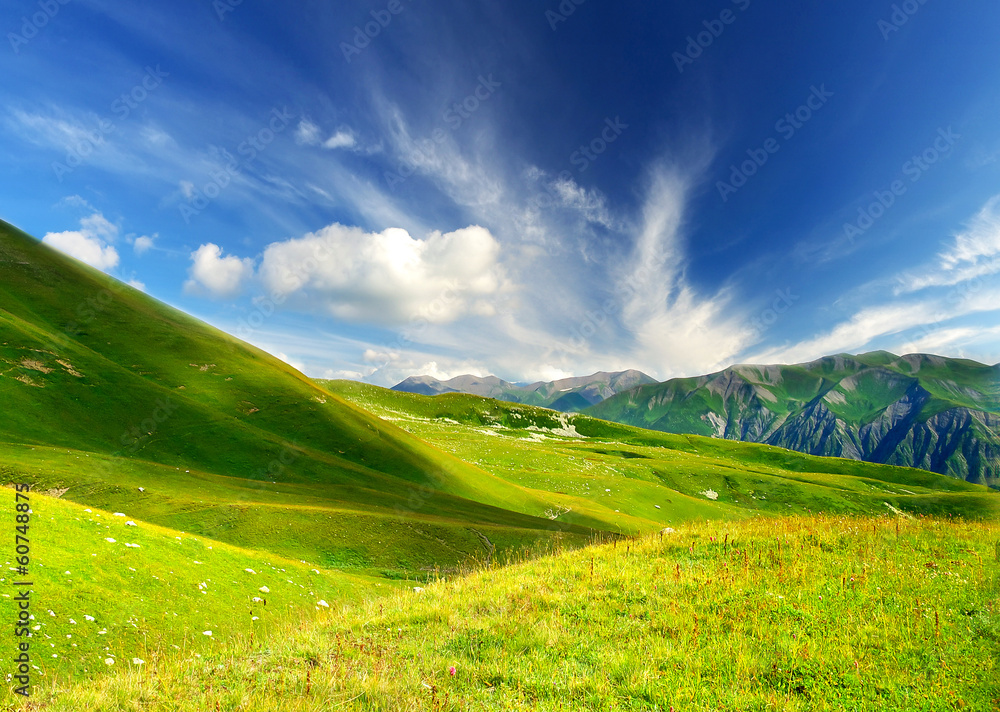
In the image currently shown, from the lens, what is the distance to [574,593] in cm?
954

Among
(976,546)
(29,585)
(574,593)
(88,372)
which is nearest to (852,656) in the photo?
(574,593)

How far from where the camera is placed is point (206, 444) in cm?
4250

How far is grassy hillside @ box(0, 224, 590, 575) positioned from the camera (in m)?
27.3

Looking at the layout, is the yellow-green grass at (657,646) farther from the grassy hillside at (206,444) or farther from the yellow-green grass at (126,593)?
the grassy hillside at (206,444)

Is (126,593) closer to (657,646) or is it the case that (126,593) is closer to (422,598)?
(422,598)

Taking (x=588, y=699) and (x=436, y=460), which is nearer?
(x=588, y=699)

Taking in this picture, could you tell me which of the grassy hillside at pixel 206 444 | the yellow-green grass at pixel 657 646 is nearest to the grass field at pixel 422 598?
the yellow-green grass at pixel 657 646

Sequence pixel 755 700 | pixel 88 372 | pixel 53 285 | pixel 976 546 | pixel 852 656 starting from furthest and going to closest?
pixel 53 285 < pixel 88 372 < pixel 976 546 < pixel 852 656 < pixel 755 700

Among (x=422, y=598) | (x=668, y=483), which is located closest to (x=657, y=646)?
(x=422, y=598)

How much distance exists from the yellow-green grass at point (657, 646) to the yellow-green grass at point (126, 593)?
9.44ft

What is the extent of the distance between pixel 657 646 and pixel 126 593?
15544 mm

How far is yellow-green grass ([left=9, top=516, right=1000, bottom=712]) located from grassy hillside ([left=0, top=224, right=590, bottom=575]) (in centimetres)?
2086

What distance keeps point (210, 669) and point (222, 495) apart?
30.6 meters

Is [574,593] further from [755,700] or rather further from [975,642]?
[975,642]
